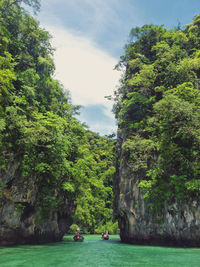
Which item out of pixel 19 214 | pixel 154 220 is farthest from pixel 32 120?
pixel 154 220

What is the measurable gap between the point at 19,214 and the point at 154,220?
9.44 m

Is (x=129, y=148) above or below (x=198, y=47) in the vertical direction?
below

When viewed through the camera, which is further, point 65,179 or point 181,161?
point 65,179

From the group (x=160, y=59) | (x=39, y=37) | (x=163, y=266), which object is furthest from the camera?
(x=160, y=59)

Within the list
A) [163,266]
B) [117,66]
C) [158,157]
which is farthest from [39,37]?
[163,266]

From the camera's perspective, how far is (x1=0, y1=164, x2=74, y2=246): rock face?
12781 millimetres

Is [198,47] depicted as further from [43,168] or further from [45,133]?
[43,168]

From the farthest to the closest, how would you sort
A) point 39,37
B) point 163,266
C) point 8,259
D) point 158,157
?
point 39,37 < point 158,157 < point 8,259 < point 163,266

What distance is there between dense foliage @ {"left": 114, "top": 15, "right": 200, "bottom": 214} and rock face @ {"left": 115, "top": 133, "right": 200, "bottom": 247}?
26.2 inches

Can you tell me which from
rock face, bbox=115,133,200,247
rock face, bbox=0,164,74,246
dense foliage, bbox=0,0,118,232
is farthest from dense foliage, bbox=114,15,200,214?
rock face, bbox=0,164,74,246

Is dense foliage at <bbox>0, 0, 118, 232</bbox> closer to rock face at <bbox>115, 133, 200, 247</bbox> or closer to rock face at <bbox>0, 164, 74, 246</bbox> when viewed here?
rock face at <bbox>0, 164, 74, 246</bbox>

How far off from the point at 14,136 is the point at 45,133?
77.0 inches

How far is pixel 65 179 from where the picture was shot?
18.1 m

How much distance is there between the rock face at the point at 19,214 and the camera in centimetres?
1278
